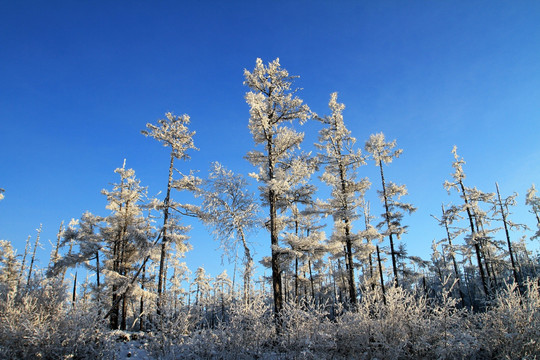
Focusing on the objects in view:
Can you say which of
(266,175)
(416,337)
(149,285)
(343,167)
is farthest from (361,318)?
(149,285)

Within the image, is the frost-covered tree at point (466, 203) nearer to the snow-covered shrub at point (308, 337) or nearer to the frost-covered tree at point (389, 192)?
the frost-covered tree at point (389, 192)

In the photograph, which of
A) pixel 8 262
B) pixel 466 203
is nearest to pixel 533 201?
pixel 466 203

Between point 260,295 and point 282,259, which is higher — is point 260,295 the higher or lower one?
the lower one

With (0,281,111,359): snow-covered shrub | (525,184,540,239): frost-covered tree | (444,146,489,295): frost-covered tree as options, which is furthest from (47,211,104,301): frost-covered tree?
(525,184,540,239): frost-covered tree

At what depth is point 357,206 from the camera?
58.2 ft

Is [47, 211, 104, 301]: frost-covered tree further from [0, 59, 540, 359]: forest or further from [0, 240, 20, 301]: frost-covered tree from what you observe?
[0, 240, 20, 301]: frost-covered tree

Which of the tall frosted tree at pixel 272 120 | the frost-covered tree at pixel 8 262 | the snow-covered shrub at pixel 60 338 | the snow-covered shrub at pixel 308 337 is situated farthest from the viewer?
the frost-covered tree at pixel 8 262

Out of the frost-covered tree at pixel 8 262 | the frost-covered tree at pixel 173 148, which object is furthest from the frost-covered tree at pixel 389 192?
the frost-covered tree at pixel 8 262

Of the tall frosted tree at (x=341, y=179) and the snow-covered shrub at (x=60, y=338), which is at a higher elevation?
the tall frosted tree at (x=341, y=179)

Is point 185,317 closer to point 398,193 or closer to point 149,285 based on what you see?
point 149,285

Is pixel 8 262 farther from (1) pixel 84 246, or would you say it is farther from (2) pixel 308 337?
(2) pixel 308 337

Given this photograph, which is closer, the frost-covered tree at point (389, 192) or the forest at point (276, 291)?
the forest at point (276, 291)

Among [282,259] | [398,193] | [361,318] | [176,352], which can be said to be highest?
[398,193]

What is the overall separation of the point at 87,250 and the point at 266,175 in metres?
13.9
